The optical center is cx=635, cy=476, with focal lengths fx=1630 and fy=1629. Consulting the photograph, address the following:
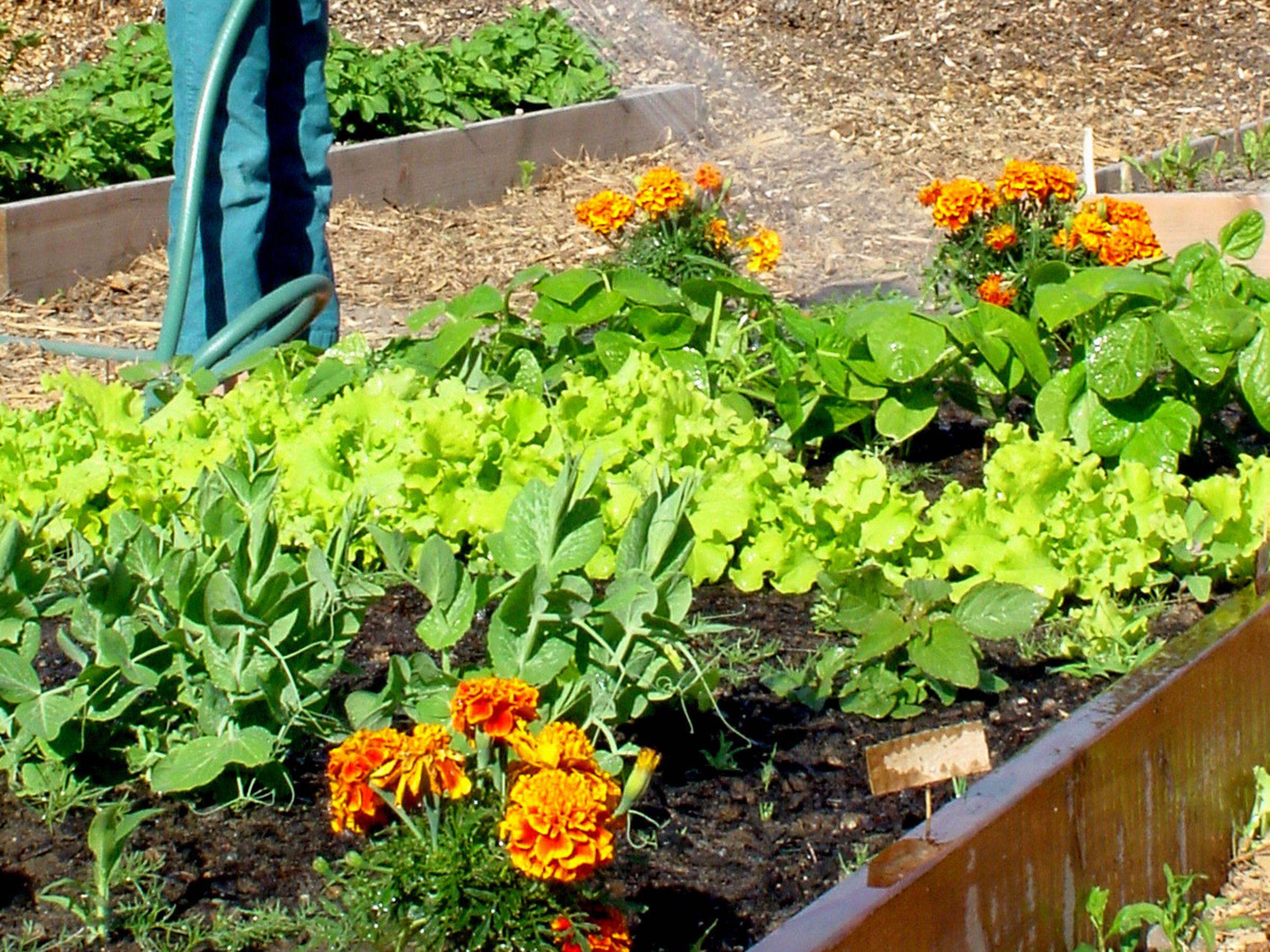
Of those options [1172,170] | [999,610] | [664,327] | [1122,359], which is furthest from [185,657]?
[1172,170]

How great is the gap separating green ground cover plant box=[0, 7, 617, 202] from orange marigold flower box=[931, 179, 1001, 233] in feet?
11.1

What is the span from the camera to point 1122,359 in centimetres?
315

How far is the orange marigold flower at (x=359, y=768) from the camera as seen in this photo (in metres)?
1.52

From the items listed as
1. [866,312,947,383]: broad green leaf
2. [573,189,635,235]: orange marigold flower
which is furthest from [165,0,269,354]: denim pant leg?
[866,312,947,383]: broad green leaf

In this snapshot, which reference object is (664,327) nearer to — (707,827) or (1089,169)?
(707,827)

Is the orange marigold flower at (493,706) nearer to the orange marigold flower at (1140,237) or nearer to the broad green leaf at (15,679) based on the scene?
the broad green leaf at (15,679)

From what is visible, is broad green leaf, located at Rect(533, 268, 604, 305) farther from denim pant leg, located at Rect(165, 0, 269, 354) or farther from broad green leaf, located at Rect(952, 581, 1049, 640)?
broad green leaf, located at Rect(952, 581, 1049, 640)

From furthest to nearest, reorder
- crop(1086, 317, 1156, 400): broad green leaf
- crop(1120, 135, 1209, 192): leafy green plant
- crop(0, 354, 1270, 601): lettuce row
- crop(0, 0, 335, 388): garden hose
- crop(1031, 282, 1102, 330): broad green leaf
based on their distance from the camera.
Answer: crop(1120, 135, 1209, 192): leafy green plant
crop(0, 0, 335, 388): garden hose
crop(1031, 282, 1102, 330): broad green leaf
crop(1086, 317, 1156, 400): broad green leaf
crop(0, 354, 1270, 601): lettuce row

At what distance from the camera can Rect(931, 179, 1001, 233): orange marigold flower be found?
4734 millimetres

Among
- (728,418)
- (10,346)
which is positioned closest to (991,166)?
(10,346)

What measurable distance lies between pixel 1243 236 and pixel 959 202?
1.21 m

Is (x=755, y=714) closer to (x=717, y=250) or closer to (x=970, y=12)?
(x=717, y=250)

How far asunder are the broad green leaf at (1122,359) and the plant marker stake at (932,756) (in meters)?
1.41

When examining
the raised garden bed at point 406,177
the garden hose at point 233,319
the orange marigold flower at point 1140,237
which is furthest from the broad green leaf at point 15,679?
the raised garden bed at point 406,177
